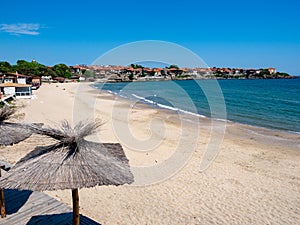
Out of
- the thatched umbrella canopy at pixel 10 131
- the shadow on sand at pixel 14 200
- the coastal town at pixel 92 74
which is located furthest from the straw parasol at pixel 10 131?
the coastal town at pixel 92 74

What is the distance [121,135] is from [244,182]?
8.25 metres

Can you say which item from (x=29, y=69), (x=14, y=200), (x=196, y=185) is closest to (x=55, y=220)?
(x=14, y=200)

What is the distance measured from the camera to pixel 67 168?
12.2 ft

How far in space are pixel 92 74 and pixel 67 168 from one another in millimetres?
98934

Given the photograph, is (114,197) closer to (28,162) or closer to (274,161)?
(28,162)

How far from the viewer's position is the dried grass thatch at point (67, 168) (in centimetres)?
361

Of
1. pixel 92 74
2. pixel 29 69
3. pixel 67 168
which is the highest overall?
pixel 67 168

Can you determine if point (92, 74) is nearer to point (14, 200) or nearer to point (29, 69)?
point (29, 69)

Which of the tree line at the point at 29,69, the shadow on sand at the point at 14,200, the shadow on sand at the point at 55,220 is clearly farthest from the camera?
the tree line at the point at 29,69

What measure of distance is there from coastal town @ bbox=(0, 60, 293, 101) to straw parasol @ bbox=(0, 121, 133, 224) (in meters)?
20.1

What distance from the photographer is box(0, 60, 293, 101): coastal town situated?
112 ft

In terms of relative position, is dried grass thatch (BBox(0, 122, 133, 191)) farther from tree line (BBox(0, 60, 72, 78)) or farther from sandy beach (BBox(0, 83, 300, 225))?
tree line (BBox(0, 60, 72, 78))

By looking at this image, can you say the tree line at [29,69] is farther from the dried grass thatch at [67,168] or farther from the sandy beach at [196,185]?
the dried grass thatch at [67,168]

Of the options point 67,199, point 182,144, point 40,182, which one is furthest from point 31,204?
point 182,144
